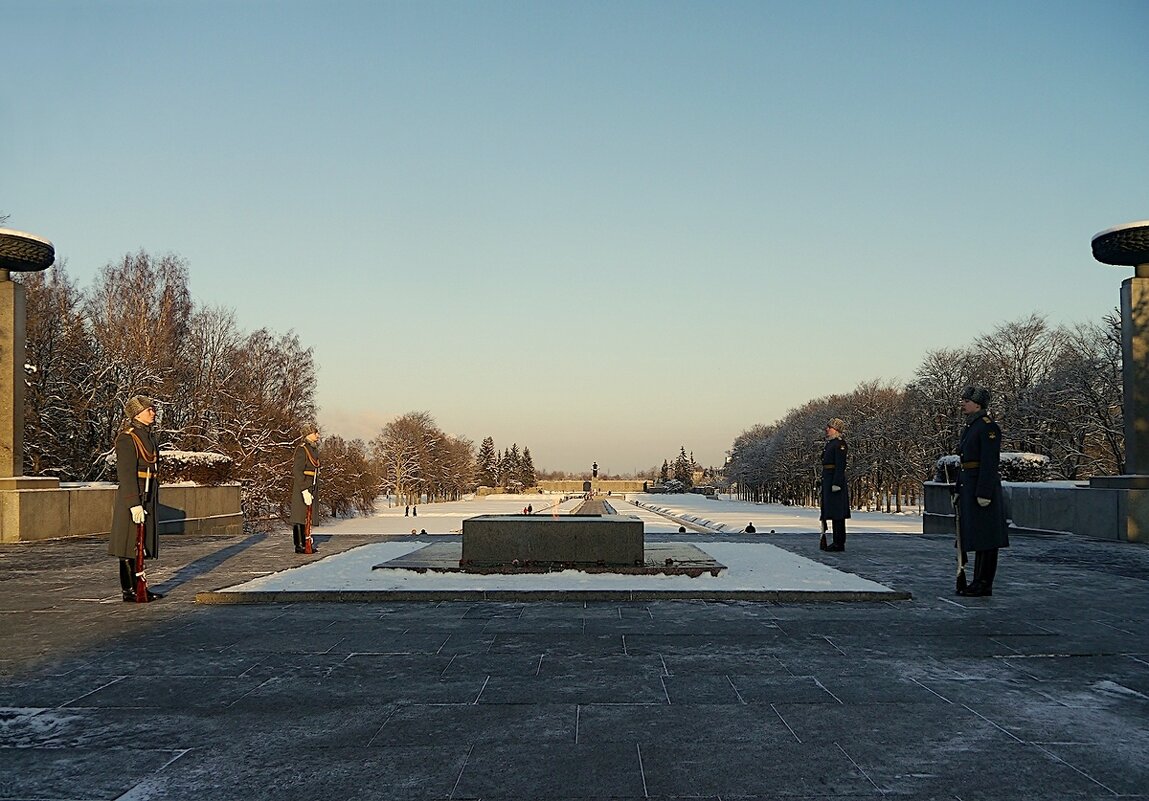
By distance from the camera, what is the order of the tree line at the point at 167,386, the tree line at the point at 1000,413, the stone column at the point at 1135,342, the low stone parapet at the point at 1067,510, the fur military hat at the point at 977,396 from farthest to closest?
1. the tree line at the point at 1000,413
2. the tree line at the point at 167,386
3. the stone column at the point at 1135,342
4. the low stone parapet at the point at 1067,510
5. the fur military hat at the point at 977,396

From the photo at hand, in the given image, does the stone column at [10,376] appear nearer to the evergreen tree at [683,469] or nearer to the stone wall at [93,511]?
the stone wall at [93,511]

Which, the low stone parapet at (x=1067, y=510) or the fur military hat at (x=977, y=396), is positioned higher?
the fur military hat at (x=977, y=396)

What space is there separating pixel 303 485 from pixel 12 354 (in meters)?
6.80

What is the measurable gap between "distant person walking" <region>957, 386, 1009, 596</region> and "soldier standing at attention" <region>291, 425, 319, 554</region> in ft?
30.0

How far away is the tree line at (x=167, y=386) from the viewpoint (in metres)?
35.4

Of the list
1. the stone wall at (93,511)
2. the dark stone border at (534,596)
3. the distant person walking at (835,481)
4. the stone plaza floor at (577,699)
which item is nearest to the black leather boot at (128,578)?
the stone plaza floor at (577,699)

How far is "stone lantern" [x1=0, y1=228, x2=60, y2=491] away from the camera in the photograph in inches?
629

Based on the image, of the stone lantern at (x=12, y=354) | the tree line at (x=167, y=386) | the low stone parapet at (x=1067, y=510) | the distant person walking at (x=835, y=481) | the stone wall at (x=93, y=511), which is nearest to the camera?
the distant person walking at (x=835, y=481)

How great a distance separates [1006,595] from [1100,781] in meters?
5.81

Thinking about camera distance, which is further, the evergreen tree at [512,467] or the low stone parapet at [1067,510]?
the evergreen tree at [512,467]

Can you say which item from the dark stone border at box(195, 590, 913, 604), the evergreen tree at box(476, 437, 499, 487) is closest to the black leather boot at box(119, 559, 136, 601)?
the dark stone border at box(195, 590, 913, 604)

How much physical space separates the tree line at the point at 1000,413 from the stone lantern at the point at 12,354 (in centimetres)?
3543

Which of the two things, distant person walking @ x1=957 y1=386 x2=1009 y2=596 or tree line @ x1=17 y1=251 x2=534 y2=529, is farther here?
tree line @ x1=17 y1=251 x2=534 y2=529

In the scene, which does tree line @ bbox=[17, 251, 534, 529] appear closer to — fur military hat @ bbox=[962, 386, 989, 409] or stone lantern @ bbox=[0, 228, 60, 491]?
stone lantern @ bbox=[0, 228, 60, 491]
